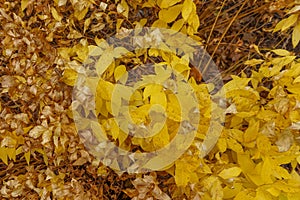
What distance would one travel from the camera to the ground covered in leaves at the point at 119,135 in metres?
1.02

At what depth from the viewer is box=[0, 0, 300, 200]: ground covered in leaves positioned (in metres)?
1.02

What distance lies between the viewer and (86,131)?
1.07 m

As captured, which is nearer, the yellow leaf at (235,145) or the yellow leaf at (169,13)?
the yellow leaf at (235,145)

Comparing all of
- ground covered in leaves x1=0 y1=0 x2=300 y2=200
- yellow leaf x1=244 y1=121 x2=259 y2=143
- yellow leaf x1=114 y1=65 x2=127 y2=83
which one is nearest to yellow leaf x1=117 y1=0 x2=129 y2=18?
ground covered in leaves x1=0 y1=0 x2=300 y2=200

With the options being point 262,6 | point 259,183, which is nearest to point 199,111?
point 259,183

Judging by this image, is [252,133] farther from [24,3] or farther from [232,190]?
[24,3]

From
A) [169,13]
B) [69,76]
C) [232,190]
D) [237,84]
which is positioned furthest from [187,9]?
[232,190]

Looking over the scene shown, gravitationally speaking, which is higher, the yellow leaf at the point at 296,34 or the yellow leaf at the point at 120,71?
the yellow leaf at the point at 296,34

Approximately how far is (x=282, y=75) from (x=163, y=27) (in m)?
0.33

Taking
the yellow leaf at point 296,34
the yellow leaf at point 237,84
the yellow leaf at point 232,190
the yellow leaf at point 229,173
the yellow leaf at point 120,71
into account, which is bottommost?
the yellow leaf at point 232,190

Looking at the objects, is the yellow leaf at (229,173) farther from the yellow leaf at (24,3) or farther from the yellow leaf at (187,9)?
the yellow leaf at (24,3)

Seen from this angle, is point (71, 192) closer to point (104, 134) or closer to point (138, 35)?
point (104, 134)

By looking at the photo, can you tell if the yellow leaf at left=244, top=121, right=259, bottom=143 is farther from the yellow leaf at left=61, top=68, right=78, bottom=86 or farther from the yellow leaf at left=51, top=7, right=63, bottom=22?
the yellow leaf at left=51, top=7, right=63, bottom=22

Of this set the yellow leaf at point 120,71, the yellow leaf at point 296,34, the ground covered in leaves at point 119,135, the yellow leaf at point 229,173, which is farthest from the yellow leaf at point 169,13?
the yellow leaf at point 229,173
